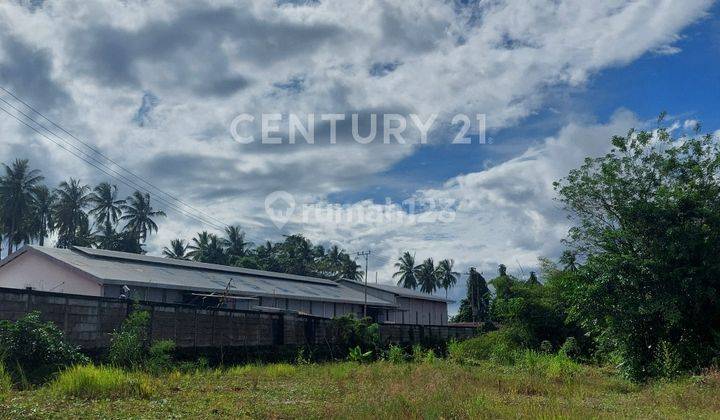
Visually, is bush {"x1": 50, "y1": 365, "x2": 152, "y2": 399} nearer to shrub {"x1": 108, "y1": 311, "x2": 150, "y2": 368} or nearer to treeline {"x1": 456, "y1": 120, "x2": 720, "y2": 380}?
shrub {"x1": 108, "y1": 311, "x2": 150, "y2": 368}

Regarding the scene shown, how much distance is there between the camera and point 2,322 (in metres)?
12.7

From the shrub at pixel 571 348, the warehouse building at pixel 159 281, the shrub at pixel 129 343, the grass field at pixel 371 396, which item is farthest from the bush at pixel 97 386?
the shrub at pixel 571 348

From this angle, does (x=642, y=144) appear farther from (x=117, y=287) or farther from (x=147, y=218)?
(x=147, y=218)

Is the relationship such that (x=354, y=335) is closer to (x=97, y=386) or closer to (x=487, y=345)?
(x=487, y=345)

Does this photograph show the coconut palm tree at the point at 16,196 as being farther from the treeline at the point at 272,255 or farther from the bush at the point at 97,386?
the bush at the point at 97,386

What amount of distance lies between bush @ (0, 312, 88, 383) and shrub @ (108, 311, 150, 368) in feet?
3.93

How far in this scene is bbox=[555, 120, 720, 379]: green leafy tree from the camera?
16.4 m

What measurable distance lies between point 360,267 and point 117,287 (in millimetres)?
52535

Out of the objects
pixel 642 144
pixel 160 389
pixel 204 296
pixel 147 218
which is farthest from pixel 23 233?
pixel 642 144

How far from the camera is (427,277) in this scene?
8044 centimetres

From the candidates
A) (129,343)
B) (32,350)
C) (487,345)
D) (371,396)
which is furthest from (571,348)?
(32,350)

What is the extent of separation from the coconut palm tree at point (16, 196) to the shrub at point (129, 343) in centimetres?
3776

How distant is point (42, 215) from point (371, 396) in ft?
165

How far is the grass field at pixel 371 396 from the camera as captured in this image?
8969mm
